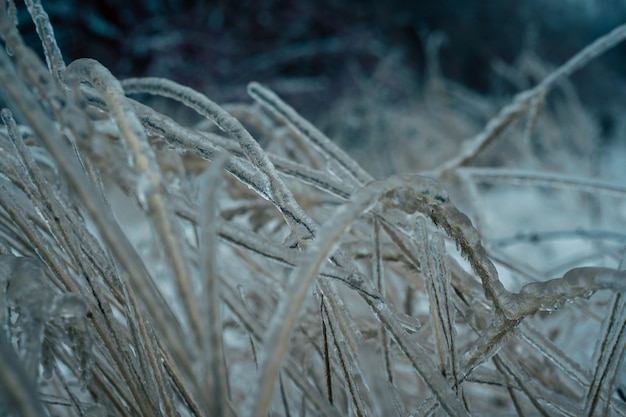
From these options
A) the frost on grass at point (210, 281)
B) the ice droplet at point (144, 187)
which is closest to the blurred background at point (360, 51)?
the frost on grass at point (210, 281)

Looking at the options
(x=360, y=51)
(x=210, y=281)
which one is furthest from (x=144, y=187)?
(x=360, y=51)

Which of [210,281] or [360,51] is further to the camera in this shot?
[360,51]

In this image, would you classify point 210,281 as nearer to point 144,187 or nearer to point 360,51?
point 144,187

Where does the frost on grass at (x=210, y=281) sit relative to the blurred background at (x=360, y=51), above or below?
below

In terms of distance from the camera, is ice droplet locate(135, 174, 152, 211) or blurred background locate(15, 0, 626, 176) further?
blurred background locate(15, 0, 626, 176)

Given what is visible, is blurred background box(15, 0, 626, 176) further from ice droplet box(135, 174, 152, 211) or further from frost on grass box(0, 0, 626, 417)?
ice droplet box(135, 174, 152, 211)

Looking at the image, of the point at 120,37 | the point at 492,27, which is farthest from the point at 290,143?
the point at 492,27

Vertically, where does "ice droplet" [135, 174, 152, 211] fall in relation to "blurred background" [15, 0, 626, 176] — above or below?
below

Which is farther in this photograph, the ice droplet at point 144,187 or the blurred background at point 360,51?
the blurred background at point 360,51

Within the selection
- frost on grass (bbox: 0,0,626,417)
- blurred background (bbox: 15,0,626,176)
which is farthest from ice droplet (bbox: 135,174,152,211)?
blurred background (bbox: 15,0,626,176)

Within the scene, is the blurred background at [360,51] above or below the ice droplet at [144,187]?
above

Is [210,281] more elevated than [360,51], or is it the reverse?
[360,51]

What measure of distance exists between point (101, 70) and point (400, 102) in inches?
102

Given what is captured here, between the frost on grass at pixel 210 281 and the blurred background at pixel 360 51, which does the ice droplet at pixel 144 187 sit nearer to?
the frost on grass at pixel 210 281
